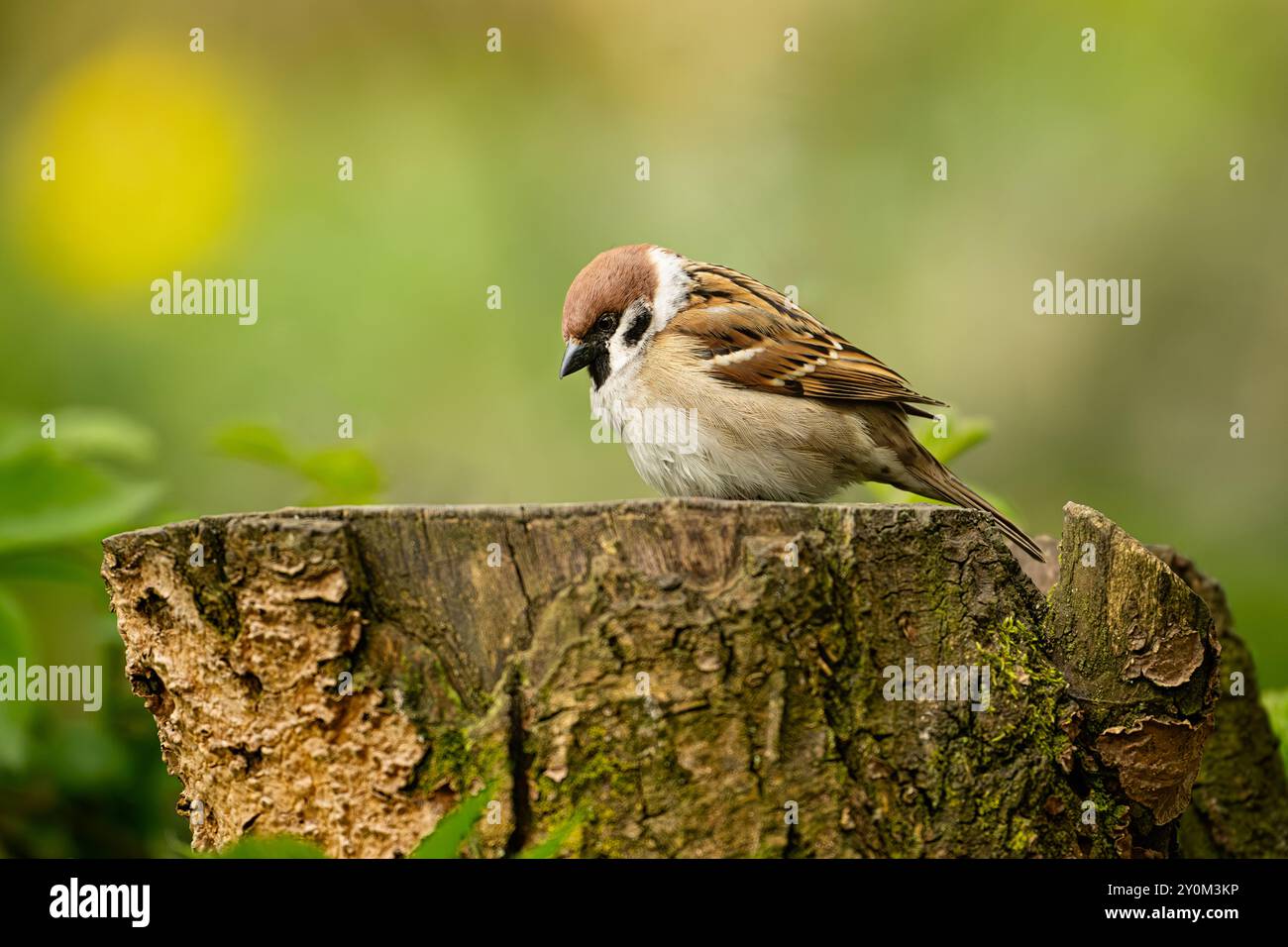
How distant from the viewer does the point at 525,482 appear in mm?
7027

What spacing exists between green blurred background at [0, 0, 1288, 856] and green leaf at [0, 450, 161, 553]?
3.42 m

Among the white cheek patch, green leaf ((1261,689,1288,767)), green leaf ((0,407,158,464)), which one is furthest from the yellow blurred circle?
green leaf ((1261,689,1288,767))

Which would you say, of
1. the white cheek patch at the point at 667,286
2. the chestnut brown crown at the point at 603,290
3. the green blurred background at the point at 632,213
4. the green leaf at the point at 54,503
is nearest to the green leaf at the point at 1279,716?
the white cheek patch at the point at 667,286

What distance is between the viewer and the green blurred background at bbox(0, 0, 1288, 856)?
736 cm

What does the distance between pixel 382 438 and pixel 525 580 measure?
443 centimetres

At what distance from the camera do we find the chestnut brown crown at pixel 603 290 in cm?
401

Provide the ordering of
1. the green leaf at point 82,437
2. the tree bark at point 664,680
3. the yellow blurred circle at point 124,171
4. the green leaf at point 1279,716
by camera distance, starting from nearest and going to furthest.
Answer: the tree bark at point 664,680 < the green leaf at point 82,437 < the green leaf at point 1279,716 < the yellow blurred circle at point 124,171

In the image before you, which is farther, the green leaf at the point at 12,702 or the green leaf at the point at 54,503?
the green leaf at the point at 54,503

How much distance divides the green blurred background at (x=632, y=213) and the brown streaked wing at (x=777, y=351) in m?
2.74

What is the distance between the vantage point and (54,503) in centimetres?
A: 320

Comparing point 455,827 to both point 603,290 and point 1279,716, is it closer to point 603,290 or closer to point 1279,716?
point 603,290

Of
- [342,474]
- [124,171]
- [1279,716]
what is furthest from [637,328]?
[124,171]

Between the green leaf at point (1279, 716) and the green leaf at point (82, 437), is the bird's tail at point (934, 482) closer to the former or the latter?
the green leaf at point (1279, 716)

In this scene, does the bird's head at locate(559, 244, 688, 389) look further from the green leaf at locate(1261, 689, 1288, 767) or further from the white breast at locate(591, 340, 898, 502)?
the green leaf at locate(1261, 689, 1288, 767)
